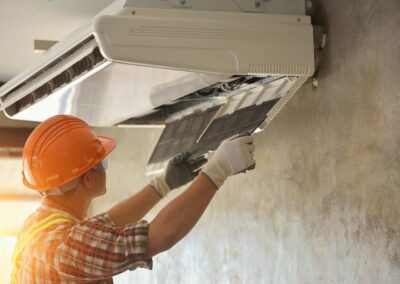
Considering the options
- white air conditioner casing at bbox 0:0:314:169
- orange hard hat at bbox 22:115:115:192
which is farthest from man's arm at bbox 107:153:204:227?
orange hard hat at bbox 22:115:115:192

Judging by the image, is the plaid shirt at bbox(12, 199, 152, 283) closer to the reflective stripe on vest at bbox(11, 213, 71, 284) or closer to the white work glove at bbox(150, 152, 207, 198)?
the reflective stripe on vest at bbox(11, 213, 71, 284)

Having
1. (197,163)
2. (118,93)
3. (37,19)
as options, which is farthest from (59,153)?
(37,19)

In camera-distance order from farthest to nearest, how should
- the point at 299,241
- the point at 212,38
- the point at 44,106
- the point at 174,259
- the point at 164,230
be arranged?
1. the point at 174,259
2. the point at 44,106
3. the point at 299,241
4. the point at 212,38
5. the point at 164,230

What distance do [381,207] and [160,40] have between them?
0.71m

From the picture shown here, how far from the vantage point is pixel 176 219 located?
152 centimetres

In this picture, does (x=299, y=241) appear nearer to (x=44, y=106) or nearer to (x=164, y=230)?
(x=164, y=230)

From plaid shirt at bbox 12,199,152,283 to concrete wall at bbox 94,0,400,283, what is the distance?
0.60 metres

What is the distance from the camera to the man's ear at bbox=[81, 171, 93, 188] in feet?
5.79

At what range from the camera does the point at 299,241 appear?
2.01 m

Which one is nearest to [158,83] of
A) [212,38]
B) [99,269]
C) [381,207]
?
[212,38]

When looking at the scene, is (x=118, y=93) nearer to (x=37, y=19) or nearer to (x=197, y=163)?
(x=197, y=163)

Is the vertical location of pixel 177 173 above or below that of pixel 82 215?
above

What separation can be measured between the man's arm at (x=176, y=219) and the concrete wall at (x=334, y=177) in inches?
17.6

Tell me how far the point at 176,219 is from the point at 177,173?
58 centimetres
